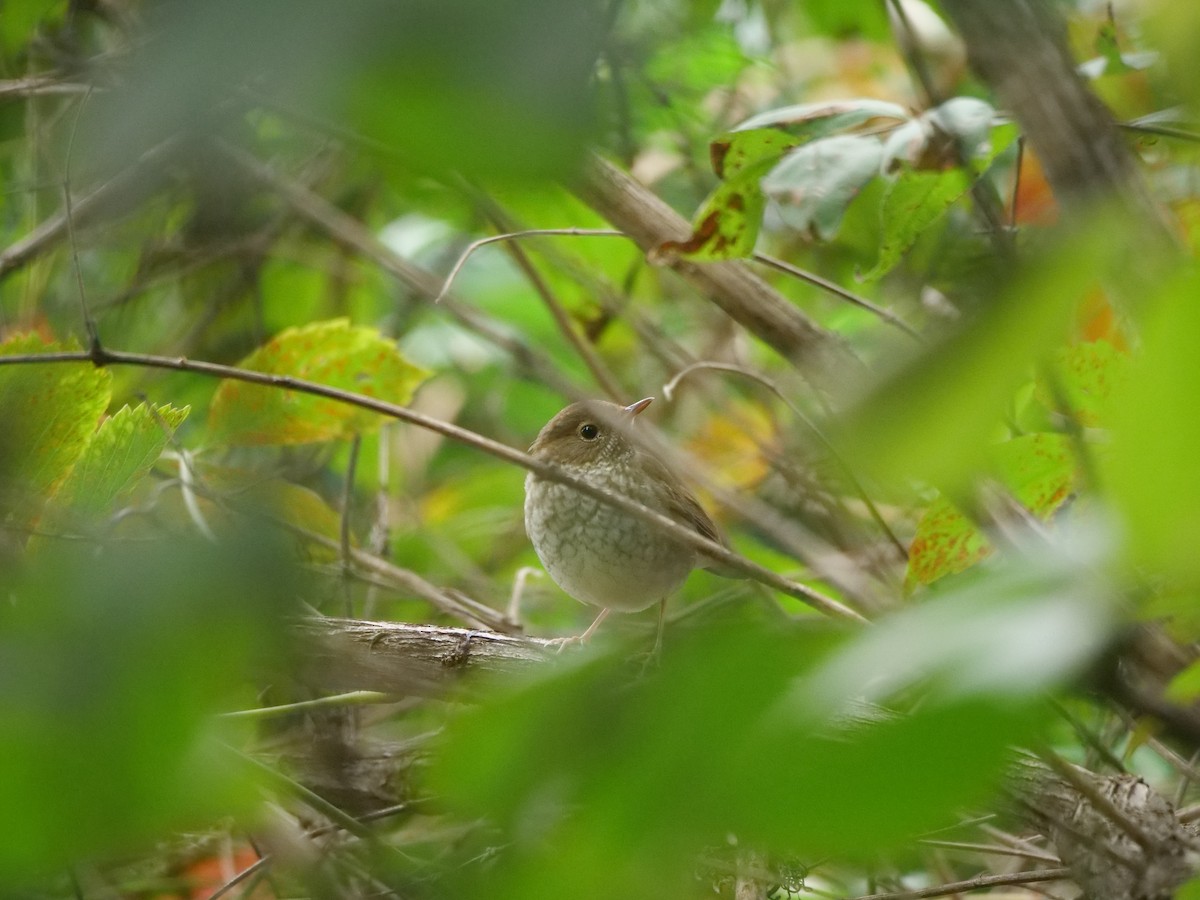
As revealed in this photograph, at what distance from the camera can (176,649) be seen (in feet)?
1.33

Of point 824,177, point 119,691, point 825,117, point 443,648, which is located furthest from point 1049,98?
point 443,648

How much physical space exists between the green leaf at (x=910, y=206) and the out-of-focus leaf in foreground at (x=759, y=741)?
151cm

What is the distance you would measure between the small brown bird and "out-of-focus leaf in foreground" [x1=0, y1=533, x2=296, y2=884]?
2371mm

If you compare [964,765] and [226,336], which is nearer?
[964,765]

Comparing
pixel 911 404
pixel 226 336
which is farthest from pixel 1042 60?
pixel 226 336

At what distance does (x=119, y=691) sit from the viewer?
0.40m


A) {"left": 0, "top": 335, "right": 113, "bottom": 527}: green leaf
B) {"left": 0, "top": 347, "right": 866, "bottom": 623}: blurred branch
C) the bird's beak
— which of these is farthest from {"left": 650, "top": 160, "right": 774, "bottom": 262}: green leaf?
the bird's beak

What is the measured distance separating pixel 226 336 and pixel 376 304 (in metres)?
0.69

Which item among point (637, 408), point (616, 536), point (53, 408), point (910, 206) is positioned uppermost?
point (910, 206)

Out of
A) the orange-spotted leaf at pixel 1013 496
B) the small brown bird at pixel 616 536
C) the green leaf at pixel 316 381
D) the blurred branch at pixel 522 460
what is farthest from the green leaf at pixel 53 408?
the small brown bird at pixel 616 536

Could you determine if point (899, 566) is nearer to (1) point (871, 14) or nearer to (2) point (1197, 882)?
(1) point (871, 14)

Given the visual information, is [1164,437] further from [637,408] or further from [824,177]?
[637,408]

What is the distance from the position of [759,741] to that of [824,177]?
150cm

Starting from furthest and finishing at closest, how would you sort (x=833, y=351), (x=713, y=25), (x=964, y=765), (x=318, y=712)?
(x=713, y=25)
(x=833, y=351)
(x=318, y=712)
(x=964, y=765)
